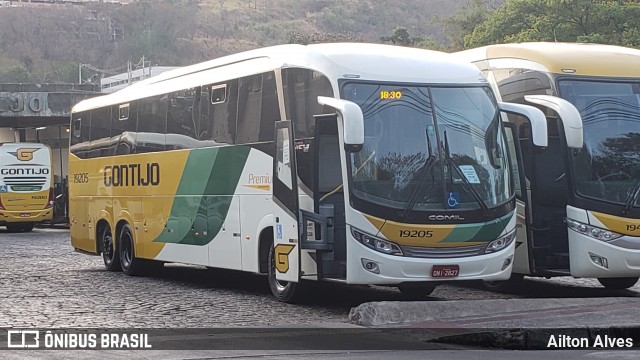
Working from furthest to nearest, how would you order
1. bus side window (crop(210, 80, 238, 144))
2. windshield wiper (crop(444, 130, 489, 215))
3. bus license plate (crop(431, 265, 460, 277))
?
1. bus side window (crop(210, 80, 238, 144))
2. windshield wiper (crop(444, 130, 489, 215))
3. bus license plate (crop(431, 265, 460, 277))

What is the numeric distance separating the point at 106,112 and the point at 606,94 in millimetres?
10235

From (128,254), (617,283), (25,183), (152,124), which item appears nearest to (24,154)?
(25,183)

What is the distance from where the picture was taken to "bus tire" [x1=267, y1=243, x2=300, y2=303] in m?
14.9

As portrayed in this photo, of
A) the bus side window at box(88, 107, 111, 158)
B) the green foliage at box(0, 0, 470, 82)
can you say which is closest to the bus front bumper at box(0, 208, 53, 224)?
the bus side window at box(88, 107, 111, 158)

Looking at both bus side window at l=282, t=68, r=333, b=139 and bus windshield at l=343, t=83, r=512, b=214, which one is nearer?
bus windshield at l=343, t=83, r=512, b=214

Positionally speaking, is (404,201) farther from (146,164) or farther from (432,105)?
(146,164)

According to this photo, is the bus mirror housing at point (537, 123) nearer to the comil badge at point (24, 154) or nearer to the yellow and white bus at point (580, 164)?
the yellow and white bus at point (580, 164)

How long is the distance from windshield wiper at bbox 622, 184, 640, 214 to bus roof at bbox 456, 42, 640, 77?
1.62 meters

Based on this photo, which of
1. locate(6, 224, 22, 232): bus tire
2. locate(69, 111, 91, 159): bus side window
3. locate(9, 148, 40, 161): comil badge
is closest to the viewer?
locate(69, 111, 91, 159): bus side window

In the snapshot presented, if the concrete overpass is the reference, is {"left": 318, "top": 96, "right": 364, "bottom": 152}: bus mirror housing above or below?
below

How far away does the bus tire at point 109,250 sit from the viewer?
2134 centimetres

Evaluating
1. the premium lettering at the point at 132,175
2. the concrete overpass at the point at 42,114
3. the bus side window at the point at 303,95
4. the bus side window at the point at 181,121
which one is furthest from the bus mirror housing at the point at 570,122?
the concrete overpass at the point at 42,114

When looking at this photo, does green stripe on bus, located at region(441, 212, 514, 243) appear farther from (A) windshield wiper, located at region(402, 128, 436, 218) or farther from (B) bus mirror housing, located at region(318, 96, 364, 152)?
(B) bus mirror housing, located at region(318, 96, 364, 152)

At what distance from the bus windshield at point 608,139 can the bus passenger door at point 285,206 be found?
368 cm
